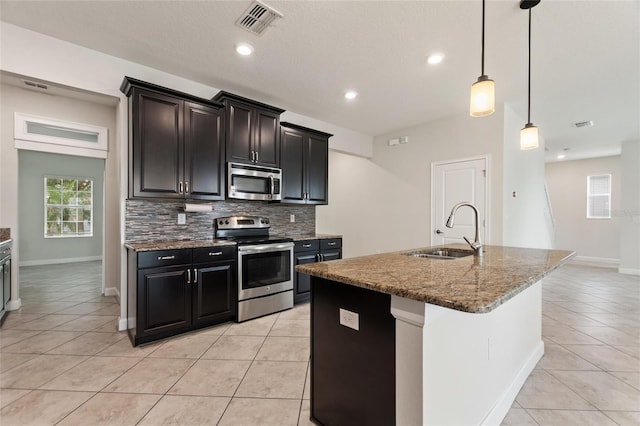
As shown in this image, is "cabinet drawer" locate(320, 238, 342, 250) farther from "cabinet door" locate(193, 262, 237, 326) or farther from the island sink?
the island sink

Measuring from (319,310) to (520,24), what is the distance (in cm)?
265

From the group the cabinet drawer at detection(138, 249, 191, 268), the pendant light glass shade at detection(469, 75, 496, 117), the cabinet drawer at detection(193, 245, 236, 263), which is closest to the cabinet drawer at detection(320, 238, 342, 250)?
the cabinet drawer at detection(193, 245, 236, 263)

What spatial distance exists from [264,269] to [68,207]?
677 centimetres

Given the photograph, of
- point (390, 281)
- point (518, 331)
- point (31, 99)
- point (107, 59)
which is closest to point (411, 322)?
point (390, 281)

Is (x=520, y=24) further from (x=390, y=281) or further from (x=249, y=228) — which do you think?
(x=249, y=228)

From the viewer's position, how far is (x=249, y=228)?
3.80 meters

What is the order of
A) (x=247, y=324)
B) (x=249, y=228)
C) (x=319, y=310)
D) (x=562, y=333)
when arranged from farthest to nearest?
(x=249, y=228) < (x=247, y=324) < (x=562, y=333) < (x=319, y=310)

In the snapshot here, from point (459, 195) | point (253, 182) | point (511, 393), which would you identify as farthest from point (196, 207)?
point (459, 195)

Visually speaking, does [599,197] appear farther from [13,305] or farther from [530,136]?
[13,305]

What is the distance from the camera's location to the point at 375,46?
101 inches

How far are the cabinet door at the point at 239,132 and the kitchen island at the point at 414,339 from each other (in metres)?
2.21

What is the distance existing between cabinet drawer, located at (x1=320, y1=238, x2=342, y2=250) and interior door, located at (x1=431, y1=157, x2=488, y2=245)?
1.56 meters

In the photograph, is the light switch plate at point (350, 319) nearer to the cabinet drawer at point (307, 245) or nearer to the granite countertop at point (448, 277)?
the granite countertop at point (448, 277)

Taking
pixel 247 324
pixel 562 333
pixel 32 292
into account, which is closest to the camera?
pixel 562 333
